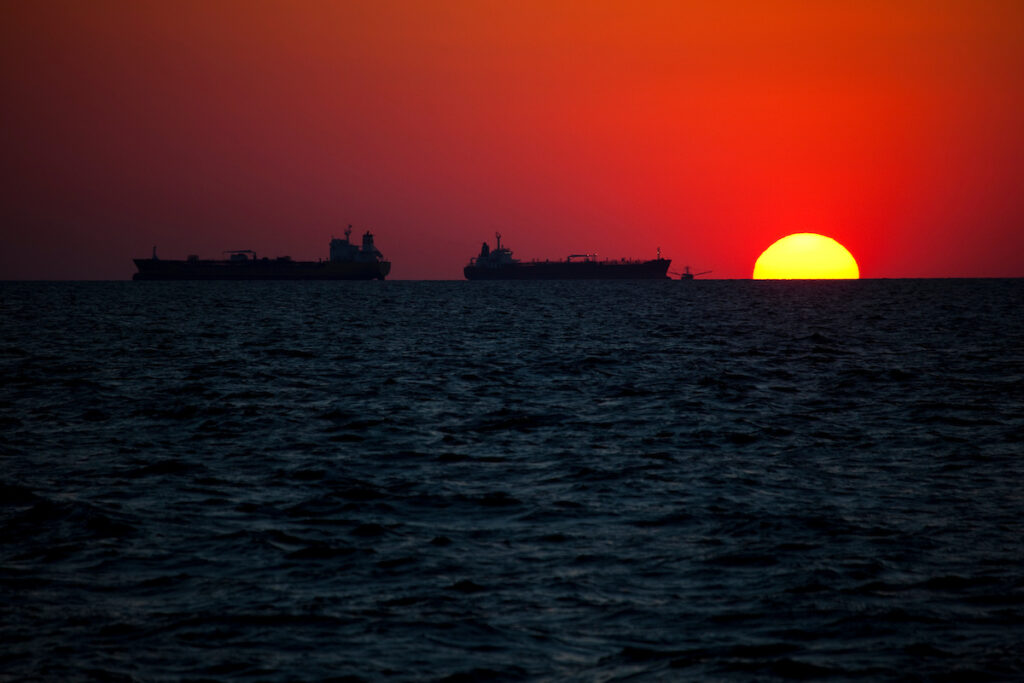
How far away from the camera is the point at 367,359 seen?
1351 inches

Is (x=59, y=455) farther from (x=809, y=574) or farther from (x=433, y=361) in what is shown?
(x=433, y=361)

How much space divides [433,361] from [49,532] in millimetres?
22726

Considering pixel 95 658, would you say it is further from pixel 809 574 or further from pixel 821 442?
pixel 821 442

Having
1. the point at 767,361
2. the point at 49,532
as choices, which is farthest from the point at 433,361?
the point at 49,532

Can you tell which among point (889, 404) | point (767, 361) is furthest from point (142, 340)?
point (889, 404)

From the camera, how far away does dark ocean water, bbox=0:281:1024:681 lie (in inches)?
291

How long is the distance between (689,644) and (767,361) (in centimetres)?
2663

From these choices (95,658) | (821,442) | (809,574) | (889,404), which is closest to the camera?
(95,658)

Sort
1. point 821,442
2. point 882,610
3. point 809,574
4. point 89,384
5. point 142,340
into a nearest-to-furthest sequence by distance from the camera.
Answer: point 882,610 → point 809,574 → point 821,442 → point 89,384 → point 142,340

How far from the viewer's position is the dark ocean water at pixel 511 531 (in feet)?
24.3

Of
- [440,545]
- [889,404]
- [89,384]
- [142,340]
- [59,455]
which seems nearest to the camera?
[440,545]

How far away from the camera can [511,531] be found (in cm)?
1080

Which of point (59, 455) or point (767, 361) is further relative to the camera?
point (767, 361)

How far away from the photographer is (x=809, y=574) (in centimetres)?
923
